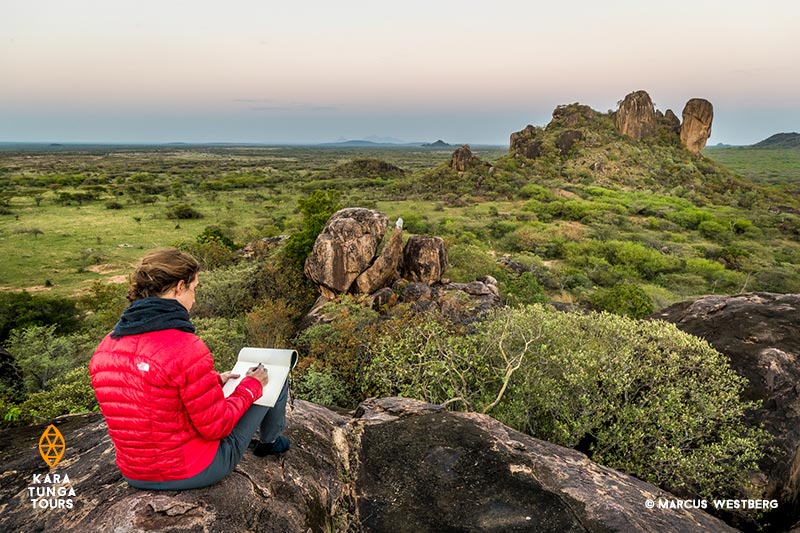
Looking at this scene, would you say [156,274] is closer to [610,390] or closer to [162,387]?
[162,387]

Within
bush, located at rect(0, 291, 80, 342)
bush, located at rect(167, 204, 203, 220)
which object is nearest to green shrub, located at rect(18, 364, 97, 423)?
bush, located at rect(0, 291, 80, 342)

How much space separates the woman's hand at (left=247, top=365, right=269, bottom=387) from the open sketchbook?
0.05 meters

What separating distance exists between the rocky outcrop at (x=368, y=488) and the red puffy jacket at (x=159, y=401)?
42 cm

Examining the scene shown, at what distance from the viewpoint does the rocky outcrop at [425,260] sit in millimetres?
19281

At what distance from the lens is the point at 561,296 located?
2789cm

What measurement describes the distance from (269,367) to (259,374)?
185 millimetres

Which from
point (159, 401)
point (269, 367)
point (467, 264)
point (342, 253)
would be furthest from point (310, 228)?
point (159, 401)

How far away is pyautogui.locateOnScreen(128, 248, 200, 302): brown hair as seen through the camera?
3.03 metres

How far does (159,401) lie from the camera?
117 inches

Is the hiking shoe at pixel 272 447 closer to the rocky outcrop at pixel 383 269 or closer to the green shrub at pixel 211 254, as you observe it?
the rocky outcrop at pixel 383 269

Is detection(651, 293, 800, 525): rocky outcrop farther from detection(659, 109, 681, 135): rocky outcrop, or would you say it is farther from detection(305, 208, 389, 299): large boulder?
detection(659, 109, 681, 135): rocky outcrop

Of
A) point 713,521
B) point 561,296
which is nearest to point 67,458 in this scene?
point 713,521

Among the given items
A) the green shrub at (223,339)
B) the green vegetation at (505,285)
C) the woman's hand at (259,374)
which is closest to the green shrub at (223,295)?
the green vegetation at (505,285)

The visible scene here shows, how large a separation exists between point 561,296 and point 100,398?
2824cm
